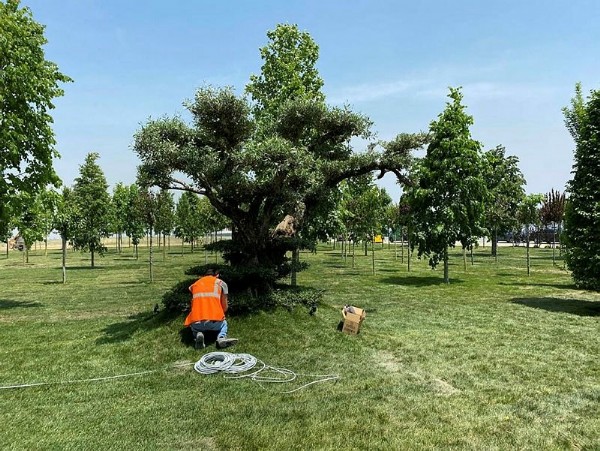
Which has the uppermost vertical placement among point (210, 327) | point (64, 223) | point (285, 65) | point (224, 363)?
point (285, 65)

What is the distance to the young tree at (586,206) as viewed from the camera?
1580 centimetres

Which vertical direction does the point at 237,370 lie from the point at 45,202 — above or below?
below

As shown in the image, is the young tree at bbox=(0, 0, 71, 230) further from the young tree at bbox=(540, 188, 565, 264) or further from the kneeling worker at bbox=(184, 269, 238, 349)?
the young tree at bbox=(540, 188, 565, 264)

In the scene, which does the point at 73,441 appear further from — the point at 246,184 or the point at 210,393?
the point at 246,184

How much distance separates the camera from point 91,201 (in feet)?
112

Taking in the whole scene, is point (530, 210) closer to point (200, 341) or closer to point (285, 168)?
point (285, 168)

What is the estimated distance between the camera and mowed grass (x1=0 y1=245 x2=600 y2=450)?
606 centimetres

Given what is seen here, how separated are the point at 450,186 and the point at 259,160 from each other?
14527 millimetres

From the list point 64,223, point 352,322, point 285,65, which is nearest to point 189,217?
point 64,223

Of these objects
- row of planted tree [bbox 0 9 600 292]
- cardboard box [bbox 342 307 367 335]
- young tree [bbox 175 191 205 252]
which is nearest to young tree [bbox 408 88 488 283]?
row of planted tree [bbox 0 9 600 292]

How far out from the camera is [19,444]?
582 cm

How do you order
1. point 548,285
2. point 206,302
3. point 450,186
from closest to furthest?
point 206,302 → point 548,285 → point 450,186

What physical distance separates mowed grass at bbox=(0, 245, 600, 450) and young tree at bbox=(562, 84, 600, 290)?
1345mm

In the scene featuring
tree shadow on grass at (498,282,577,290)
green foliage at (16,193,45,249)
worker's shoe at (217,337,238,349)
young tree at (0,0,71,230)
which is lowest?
tree shadow on grass at (498,282,577,290)
